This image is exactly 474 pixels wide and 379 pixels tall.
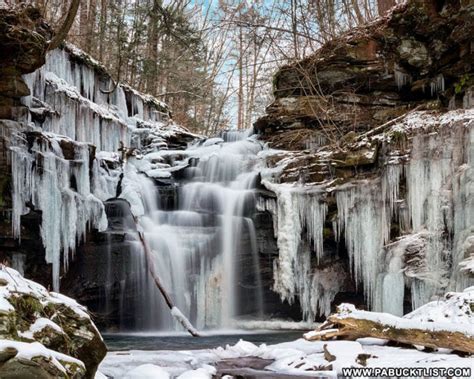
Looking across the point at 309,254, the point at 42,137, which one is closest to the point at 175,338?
the point at 309,254

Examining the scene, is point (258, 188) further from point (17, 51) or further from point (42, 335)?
point (42, 335)

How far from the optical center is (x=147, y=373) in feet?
14.9

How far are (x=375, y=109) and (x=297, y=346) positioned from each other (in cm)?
805

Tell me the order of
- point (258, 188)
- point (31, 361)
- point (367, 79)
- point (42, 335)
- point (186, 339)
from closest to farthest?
1. point (31, 361)
2. point (42, 335)
3. point (186, 339)
4. point (258, 188)
5. point (367, 79)

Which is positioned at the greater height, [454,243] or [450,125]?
[450,125]

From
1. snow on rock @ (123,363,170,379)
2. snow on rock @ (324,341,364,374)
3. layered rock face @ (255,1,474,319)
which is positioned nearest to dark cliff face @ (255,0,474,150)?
layered rock face @ (255,1,474,319)

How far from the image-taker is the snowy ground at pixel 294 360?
4324 mm

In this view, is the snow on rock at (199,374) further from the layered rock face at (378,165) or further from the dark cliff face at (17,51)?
the dark cliff face at (17,51)

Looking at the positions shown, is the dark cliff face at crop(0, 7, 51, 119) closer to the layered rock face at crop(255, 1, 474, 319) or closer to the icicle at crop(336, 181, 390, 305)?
the layered rock face at crop(255, 1, 474, 319)

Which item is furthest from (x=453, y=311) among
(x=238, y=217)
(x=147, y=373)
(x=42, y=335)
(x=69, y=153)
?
(x=69, y=153)

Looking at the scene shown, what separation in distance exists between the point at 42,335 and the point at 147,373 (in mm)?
1532

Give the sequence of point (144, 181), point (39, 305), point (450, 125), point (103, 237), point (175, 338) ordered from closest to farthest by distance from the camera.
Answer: point (39, 305) → point (175, 338) → point (450, 125) → point (103, 237) → point (144, 181)

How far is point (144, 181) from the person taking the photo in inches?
453

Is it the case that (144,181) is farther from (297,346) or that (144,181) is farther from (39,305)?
(39,305)
